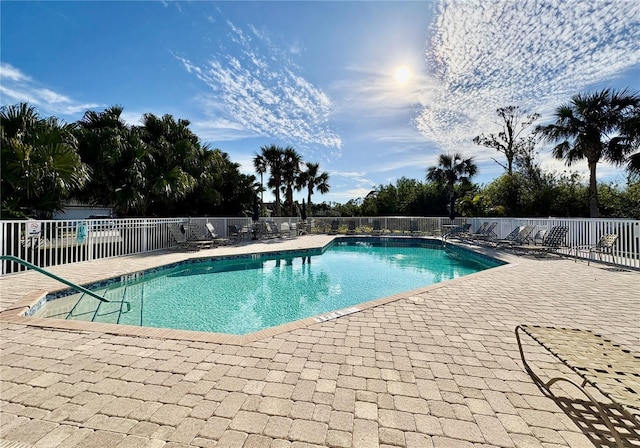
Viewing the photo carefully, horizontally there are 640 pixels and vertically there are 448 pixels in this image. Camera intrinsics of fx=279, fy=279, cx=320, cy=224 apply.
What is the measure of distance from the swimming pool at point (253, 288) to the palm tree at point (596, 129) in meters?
8.73

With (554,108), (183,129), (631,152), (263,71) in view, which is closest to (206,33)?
(263,71)

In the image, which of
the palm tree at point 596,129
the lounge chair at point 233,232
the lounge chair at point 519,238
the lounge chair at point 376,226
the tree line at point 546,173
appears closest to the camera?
the lounge chair at point 519,238

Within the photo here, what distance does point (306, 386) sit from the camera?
2141mm

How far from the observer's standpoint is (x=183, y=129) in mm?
14461

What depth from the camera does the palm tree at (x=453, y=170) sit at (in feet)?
71.3

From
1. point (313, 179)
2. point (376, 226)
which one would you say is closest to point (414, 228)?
point (376, 226)

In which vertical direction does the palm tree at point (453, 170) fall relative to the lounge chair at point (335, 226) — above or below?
above

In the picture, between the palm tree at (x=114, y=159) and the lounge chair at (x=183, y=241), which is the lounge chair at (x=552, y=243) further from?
the palm tree at (x=114, y=159)

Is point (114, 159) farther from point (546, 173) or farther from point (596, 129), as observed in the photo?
point (546, 173)

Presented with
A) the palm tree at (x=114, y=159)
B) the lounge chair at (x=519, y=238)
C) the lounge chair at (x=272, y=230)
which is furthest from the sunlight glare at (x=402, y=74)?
the palm tree at (x=114, y=159)

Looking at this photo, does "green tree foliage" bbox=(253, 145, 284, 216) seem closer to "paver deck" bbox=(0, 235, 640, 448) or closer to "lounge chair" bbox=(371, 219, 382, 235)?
"lounge chair" bbox=(371, 219, 382, 235)

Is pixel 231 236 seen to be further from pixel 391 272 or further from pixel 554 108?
pixel 554 108

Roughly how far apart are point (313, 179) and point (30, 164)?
734 inches

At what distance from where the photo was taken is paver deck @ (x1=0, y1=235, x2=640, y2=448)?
5.41 ft
